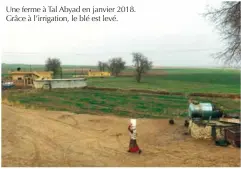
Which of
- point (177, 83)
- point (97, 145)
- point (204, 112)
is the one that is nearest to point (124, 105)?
point (204, 112)

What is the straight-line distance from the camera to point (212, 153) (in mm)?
10016

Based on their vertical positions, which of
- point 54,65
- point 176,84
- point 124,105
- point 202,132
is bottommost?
point 124,105

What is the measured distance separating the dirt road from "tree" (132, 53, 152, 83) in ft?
144

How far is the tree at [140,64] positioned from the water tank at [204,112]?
45296 millimetres

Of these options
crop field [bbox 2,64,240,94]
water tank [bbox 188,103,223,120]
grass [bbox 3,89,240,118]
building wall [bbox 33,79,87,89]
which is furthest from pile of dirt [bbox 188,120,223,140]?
building wall [bbox 33,79,87,89]

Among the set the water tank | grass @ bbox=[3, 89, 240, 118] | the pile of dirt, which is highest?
the water tank

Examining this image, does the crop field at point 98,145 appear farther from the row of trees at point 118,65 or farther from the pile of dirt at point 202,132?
the row of trees at point 118,65

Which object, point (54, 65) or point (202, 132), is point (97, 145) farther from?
point (54, 65)

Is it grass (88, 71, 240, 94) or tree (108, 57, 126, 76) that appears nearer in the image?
grass (88, 71, 240, 94)

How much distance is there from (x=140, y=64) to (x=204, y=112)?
160 ft

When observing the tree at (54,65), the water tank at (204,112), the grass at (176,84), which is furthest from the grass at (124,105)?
the tree at (54,65)

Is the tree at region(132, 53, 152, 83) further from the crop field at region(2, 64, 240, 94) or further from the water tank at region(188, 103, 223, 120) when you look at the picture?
the water tank at region(188, 103, 223, 120)

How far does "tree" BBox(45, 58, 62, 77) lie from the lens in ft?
238

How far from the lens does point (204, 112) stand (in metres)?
12.5
